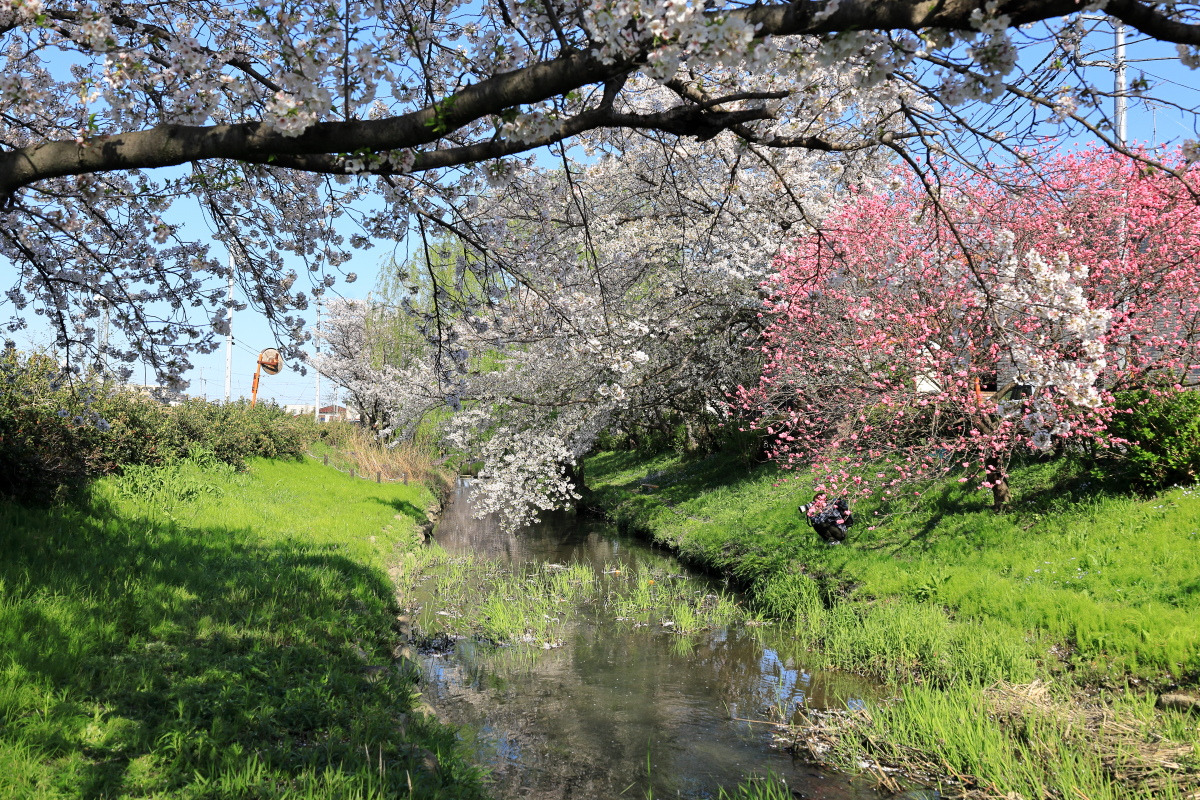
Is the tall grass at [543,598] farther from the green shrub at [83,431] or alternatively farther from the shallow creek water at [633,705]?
the green shrub at [83,431]

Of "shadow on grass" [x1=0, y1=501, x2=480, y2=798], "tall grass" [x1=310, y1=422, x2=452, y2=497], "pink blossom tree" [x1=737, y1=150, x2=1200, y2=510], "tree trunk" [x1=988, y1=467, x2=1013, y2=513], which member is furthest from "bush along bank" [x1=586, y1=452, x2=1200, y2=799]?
"tall grass" [x1=310, y1=422, x2=452, y2=497]

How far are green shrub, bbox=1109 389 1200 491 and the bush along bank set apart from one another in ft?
1.07

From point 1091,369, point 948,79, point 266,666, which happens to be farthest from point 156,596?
point 1091,369

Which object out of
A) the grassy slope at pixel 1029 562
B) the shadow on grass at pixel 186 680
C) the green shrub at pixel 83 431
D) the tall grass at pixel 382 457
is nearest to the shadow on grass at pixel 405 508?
the green shrub at pixel 83 431

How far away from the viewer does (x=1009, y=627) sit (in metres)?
7.12

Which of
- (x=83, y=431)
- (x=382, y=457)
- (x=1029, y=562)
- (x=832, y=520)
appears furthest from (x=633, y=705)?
(x=382, y=457)

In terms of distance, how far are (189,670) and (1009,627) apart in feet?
23.9

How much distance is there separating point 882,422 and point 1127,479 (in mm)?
3524

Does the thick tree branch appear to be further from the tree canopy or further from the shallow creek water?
the shallow creek water

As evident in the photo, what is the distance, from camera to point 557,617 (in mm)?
9539

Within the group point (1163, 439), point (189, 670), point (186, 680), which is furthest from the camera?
point (1163, 439)

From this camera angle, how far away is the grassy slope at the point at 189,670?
3.86m

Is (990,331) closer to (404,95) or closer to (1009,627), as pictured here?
(1009,627)

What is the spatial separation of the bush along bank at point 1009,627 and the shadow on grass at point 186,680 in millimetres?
3440
